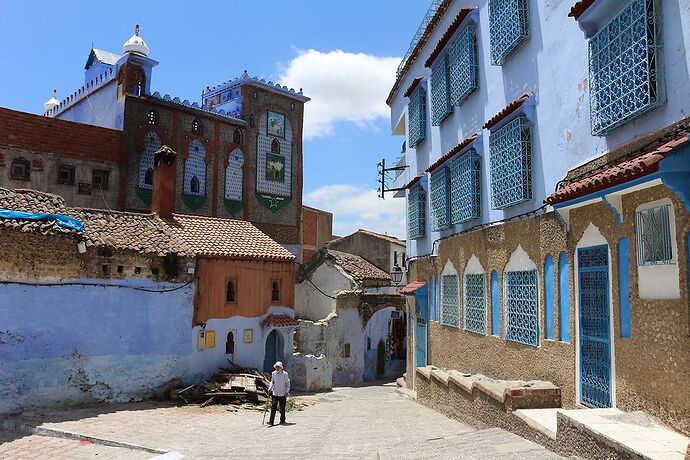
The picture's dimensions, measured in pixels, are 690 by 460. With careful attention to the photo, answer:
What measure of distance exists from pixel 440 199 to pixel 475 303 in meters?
Answer: 3.23

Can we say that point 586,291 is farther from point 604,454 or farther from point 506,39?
point 506,39

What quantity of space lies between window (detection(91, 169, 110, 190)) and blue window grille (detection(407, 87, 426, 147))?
12.9 meters

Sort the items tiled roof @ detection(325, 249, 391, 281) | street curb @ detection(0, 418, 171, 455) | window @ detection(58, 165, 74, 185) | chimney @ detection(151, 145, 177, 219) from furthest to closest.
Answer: tiled roof @ detection(325, 249, 391, 281) → window @ detection(58, 165, 74, 185) → chimney @ detection(151, 145, 177, 219) → street curb @ detection(0, 418, 171, 455)

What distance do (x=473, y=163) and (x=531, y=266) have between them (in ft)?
10.6

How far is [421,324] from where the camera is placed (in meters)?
17.2

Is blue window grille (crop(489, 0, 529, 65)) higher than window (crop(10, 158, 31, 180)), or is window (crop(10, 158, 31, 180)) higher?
blue window grille (crop(489, 0, 529, 65))

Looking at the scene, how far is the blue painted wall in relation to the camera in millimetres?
12961

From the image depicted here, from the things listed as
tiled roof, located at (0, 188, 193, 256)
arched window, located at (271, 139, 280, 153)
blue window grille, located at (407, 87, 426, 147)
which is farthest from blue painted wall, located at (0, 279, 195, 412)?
arched window, located at (271, 139, 280, 153)

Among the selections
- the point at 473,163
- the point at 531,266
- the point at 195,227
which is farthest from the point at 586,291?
the point at 195,227

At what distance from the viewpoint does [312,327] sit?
23.7m

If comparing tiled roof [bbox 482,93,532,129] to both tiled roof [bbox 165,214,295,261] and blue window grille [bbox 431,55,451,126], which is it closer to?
blue window grille [bbox 431,55,451,126]

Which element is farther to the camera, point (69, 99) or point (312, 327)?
point (69, 99)

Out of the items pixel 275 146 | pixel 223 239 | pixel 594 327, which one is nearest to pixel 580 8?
pixel 594 327

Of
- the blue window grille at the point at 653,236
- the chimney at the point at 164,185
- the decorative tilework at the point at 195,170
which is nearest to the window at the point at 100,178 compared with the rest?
the decorative tilework at the point at 195,170
